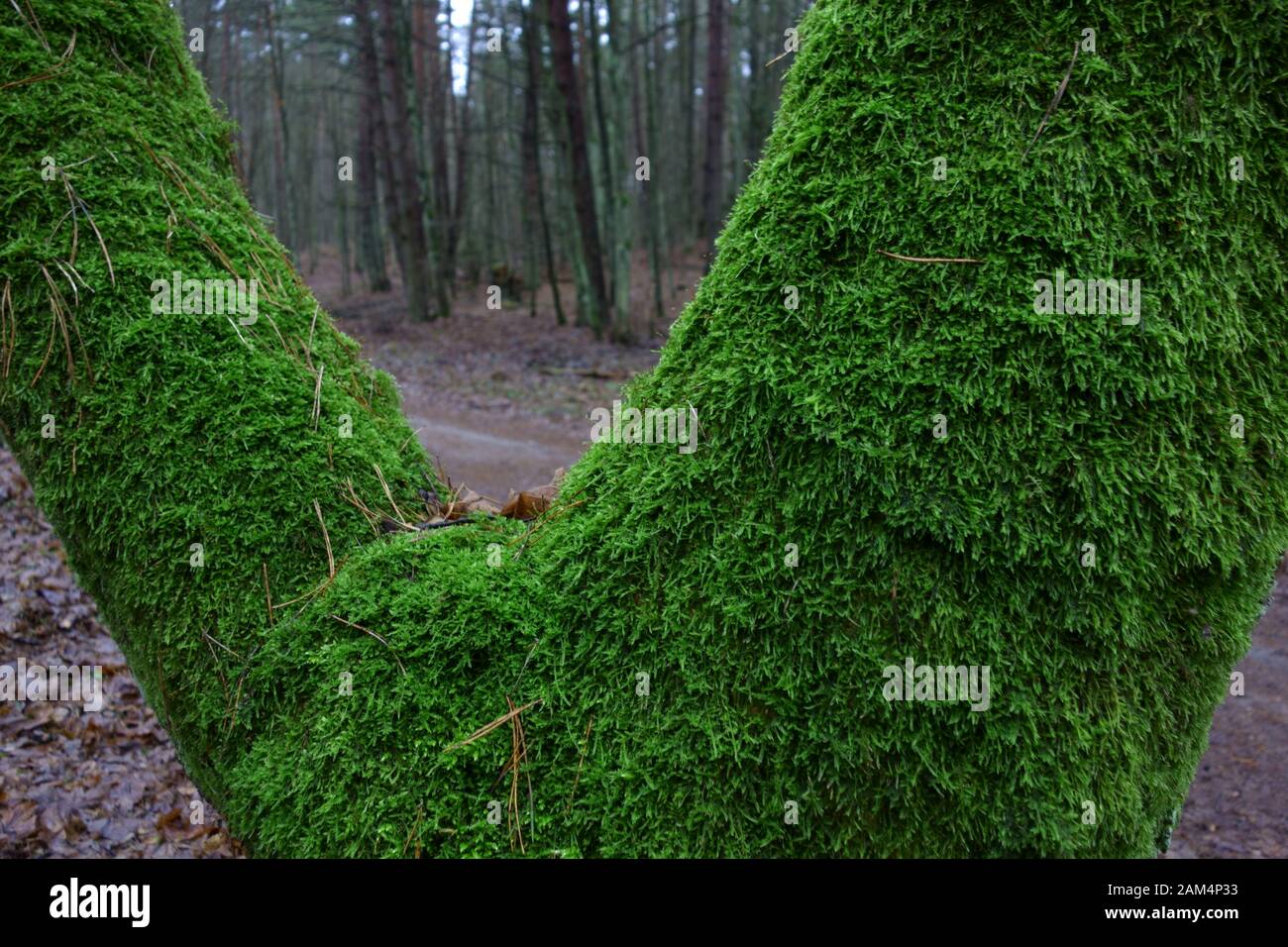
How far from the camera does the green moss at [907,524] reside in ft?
4.38

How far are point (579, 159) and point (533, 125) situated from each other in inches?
181

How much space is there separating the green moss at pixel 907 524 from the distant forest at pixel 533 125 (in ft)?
17.1

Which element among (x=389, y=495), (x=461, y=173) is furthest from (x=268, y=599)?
(x=461, y=173)

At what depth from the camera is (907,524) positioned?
1376mm

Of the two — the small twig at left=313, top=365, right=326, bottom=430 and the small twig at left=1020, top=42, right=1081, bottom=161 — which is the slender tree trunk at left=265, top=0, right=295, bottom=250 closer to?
the small twig at left=313, top=365, right=326, bottom=430

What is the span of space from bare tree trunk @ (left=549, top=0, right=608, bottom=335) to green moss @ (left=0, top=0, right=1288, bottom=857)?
50.3ft

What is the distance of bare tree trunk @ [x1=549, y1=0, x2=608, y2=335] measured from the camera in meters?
15.0

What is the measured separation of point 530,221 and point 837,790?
2327 cm

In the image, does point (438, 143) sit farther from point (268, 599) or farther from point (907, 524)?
point (907, 524)
